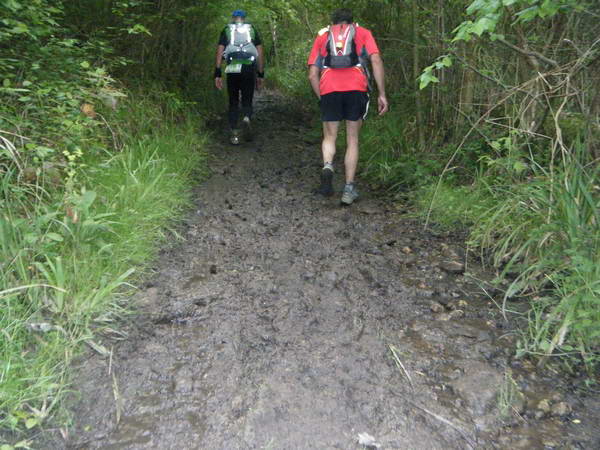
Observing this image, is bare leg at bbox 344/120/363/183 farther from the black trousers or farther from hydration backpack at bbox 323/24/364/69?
the black trousers

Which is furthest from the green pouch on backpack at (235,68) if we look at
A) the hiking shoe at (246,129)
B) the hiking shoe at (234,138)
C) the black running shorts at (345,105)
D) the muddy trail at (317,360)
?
the muddy trail at (317,360)

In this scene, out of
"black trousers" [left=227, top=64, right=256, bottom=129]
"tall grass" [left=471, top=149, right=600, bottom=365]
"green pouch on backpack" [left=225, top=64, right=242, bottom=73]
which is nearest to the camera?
"tall grass" [left=471, top=149, right=600, bottom=365]

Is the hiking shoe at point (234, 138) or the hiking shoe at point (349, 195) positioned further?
the hiking shoe at point (234, 138)

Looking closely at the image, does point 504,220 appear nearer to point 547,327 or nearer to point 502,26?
point 547,327

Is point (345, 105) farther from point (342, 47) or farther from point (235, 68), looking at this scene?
point (235, 68)

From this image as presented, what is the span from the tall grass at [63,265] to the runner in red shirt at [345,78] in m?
1.86

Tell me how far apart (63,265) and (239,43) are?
520cm

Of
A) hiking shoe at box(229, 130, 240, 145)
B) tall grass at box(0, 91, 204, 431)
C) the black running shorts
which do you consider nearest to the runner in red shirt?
the black running shorts

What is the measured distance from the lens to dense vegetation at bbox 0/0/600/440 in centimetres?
285

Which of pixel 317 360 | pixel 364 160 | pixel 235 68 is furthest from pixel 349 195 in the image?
pixel 235 68

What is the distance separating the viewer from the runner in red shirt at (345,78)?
17.2 feet

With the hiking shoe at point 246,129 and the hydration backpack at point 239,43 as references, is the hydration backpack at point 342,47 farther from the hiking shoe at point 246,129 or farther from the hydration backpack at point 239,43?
the hiking shoe at point 246,129

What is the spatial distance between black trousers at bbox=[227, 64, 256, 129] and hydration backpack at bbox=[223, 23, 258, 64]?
0.62 feet

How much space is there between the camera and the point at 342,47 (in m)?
5.22
